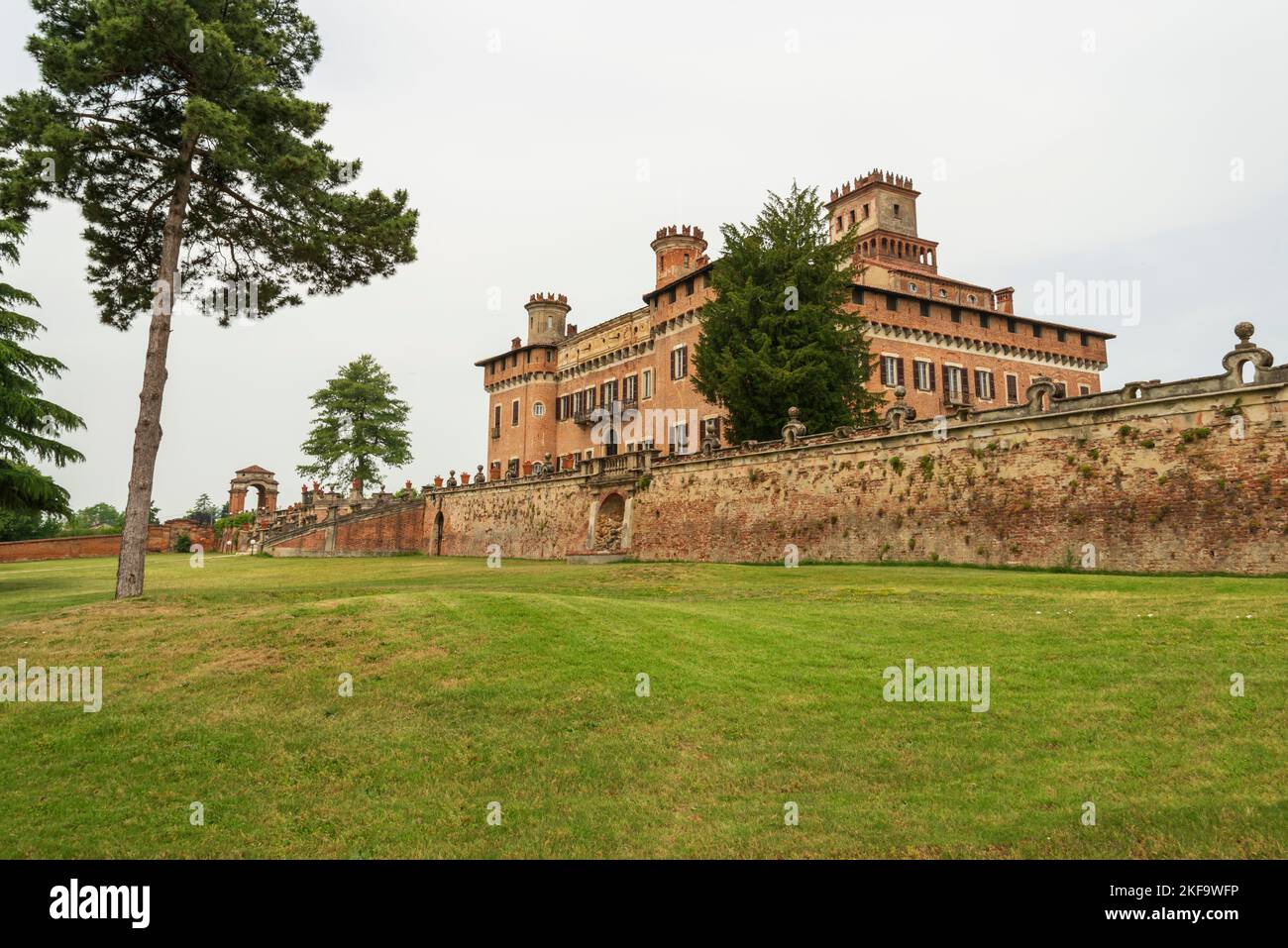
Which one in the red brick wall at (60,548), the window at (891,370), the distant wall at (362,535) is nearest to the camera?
the window at (891,370)

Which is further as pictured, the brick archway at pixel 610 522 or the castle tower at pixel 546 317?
the castle tower at pixel 546 317

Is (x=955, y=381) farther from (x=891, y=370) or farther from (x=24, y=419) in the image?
(x=24, y=419)

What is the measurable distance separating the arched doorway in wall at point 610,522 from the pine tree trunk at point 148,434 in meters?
19.9

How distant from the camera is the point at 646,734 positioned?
27.3ft

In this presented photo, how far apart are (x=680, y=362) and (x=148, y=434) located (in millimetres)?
29797

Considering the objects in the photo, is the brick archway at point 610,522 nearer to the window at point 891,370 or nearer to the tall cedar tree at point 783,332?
the tall cedar tree at point 783,332

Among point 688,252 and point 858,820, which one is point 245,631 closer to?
point 858,820

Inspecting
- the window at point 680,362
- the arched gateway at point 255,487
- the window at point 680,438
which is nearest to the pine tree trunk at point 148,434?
the window at point 680,438

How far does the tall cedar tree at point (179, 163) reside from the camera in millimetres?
16047

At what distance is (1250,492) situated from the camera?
55.6 ft

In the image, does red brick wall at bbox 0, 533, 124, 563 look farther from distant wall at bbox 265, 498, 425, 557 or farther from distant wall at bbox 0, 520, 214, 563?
distant wall at bbox 265, 498, 425, 557

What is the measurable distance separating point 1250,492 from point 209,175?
23.4 m

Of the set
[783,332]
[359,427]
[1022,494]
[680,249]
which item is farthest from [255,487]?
[1022,494]

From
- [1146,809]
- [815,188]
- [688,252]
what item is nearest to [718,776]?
[1146,809]
